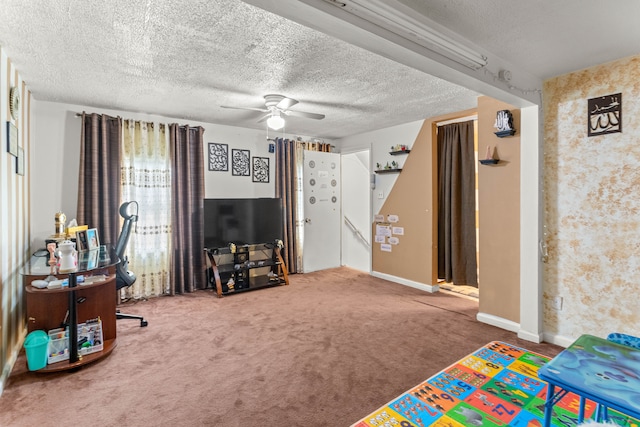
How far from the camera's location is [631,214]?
234 cm

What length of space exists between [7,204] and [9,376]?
1273 mm

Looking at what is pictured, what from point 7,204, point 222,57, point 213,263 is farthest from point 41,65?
point 213,263

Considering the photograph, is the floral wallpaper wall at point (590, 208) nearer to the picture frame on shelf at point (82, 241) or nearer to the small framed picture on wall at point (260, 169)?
the small framed picture on wall at point (260, 169)

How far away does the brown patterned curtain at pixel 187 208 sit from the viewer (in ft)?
13.8

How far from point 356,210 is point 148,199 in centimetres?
342

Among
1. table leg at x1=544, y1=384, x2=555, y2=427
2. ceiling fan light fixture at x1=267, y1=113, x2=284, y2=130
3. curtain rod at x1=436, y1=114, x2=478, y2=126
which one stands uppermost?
curtain rod at x1=436, y1=114, x2=478, y2=126

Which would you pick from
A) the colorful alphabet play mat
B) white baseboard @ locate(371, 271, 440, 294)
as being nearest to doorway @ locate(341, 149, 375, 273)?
white baseboard @ locate(371, 271, 440, 294)

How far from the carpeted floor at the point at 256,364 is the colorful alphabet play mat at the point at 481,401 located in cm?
A: 11

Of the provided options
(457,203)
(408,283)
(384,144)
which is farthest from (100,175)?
(457,203)

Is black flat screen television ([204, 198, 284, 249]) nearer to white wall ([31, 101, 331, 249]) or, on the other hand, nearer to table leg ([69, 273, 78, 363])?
white wall ([31, 101, 331, 249])

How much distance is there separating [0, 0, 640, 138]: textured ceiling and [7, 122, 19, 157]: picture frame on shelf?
0.54m

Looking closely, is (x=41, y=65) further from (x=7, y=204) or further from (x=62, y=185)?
(x=62, y=185)

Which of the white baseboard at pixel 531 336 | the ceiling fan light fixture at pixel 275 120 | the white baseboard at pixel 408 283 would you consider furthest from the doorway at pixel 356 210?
the white baseboard at pixel 531 336

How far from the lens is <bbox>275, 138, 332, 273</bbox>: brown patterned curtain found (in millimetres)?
5109
